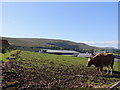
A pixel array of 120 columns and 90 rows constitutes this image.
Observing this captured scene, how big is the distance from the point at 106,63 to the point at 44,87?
26.0 feet

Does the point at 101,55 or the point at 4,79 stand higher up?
the point at 101,55

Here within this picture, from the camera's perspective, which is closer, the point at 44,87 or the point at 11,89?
the point at 11,89

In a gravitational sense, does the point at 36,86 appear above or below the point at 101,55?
below

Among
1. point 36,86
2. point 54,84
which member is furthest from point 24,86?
point 54,84

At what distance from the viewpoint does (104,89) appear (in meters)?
9.14

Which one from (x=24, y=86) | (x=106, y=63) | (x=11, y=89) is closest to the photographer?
(x=11, y=89)

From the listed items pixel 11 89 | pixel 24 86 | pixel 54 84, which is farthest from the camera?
pixel 54 84

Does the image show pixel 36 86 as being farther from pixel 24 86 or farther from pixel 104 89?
pixel 104 89

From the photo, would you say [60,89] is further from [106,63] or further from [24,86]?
[106,63]

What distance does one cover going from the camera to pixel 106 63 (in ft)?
49.5

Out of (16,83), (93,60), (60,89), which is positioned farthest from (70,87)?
(93,60)

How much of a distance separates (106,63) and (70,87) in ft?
22.8

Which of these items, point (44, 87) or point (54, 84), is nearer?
point (44, 87)

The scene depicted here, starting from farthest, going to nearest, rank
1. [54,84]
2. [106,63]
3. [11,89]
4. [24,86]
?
[106,63]
[54,84]
[24,86]
[11,89]
